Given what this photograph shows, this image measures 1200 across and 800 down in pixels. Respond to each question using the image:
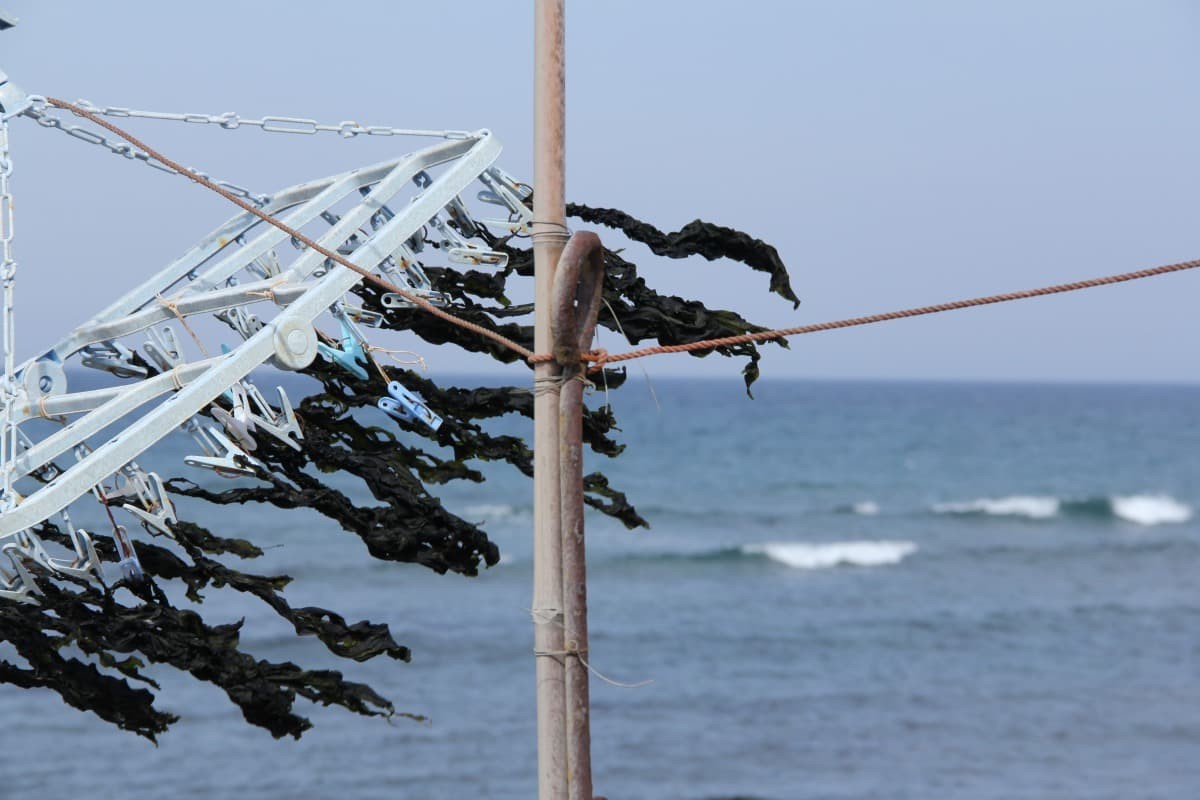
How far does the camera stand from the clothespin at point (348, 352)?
20.3ft

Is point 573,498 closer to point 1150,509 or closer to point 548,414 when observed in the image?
point 548,414

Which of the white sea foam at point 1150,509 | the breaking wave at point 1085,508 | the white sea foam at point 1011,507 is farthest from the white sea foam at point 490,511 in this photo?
the white sea foam at point 1150,509

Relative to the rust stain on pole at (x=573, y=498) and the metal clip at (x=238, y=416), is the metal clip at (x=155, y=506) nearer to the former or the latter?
the metal clip at (x=238, y=416)

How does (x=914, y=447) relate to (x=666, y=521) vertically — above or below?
above

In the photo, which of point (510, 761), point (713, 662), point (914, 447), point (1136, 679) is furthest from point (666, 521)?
point (914, 447)

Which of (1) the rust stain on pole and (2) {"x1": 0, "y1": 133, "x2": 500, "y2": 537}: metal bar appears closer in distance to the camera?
(1) the rust stain on pole

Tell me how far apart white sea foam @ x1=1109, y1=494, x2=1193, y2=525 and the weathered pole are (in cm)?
4992

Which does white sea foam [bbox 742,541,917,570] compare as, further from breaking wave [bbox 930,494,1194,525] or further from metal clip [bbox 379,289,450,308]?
metal clip [bbox 379,289,450,308]

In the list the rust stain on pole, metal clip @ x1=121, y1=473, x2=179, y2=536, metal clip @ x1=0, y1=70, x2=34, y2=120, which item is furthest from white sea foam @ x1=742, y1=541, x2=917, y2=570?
metal clip @ x1=0, y1=70, x2=34, y2=120

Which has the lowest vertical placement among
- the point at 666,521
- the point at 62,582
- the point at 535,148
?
the point at 62,582

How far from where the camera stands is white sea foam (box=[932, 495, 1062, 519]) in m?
53.1

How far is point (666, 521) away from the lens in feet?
163

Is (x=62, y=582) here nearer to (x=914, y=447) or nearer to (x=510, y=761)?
(x=510, y=761)

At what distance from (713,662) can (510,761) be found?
7.96 metres
